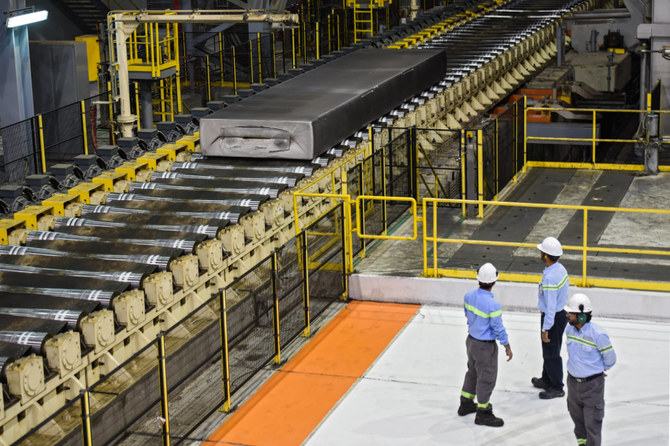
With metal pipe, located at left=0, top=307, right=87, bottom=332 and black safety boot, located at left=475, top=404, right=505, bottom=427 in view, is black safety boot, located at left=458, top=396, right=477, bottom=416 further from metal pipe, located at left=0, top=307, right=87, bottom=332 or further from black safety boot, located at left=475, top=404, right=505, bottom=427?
metal pipe, located at left=0, top=307, right=87, bottom=332

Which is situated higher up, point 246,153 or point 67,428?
point 246,153

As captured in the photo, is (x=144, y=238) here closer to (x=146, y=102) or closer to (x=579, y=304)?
(x=579, y=304)

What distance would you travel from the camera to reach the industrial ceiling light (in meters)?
19.9

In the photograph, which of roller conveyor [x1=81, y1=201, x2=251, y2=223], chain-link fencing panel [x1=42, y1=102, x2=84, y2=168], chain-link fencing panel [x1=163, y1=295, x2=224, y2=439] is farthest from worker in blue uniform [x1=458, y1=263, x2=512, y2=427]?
chain-link fencing panel [x1=42, y1=102, x2=84, y2=168]

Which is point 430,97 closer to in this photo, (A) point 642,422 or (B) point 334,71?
(B) point 334,71

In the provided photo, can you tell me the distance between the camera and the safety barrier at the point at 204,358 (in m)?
8.49

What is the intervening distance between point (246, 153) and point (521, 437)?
21.6 ft

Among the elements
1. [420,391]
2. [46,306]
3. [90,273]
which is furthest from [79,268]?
[420,391]

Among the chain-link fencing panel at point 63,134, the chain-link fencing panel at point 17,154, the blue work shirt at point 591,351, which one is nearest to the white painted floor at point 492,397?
the blue work shirt at point 591,351

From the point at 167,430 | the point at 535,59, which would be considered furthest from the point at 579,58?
the point at 167,430

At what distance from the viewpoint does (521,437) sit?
918 centimetres

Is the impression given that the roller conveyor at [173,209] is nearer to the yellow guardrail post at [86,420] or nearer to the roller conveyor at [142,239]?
the roller conveyor at [142,239]

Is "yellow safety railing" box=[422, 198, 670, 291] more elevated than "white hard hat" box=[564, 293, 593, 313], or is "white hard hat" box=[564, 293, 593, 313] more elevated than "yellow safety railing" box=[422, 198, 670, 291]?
"white hard hat" box=[564, 293, 593, 313]

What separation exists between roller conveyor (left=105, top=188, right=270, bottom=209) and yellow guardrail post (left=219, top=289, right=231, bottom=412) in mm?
3196
